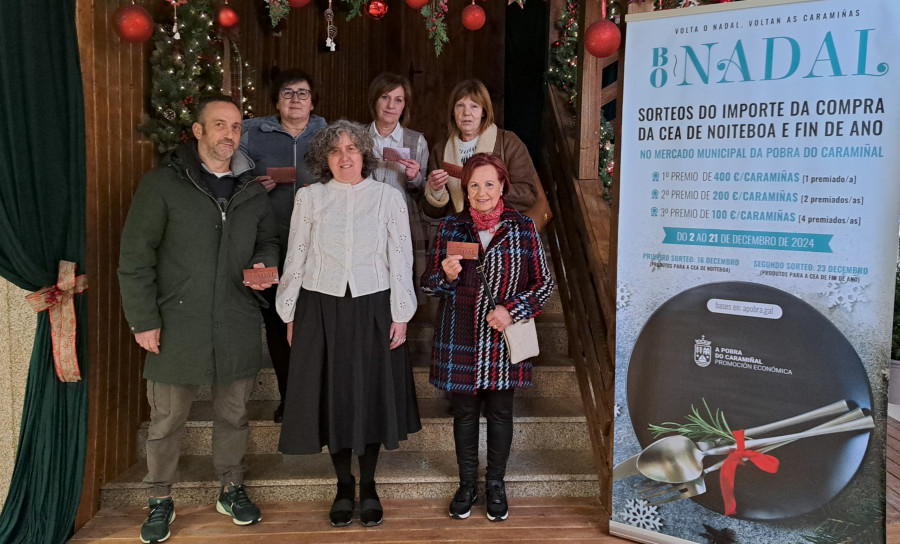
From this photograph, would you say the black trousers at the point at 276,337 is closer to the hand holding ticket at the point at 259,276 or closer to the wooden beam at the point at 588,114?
the hand holding ticket at the point at 259,276

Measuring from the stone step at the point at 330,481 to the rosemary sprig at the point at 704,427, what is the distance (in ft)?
1.90

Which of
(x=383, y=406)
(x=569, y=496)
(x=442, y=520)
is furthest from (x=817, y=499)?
(x=383, y=406)

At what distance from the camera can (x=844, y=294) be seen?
205cm

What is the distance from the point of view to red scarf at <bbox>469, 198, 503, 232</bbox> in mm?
2512

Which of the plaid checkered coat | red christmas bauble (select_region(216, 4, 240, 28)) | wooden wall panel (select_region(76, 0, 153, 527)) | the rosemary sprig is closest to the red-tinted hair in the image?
the plaid checkered coat

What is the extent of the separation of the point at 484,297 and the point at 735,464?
1061 mm

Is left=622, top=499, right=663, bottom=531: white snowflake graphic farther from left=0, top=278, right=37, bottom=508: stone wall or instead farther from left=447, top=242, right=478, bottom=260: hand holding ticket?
left=0, top=278, right=37, bottom=508: stone wall

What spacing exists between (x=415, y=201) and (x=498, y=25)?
11.1 feet

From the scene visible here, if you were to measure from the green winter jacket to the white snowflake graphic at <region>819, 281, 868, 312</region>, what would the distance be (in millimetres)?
1972

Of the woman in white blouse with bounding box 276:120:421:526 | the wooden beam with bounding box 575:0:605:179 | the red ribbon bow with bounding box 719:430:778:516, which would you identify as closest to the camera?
the red ribbon bow with bounding box 719:430:778:516

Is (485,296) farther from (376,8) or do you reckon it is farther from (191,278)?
(376,8)

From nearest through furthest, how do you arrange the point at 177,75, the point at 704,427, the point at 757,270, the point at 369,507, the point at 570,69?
the point at 757,270 → the point at 704,427 → the point at 369,507 → the point at 177,75 → the point at 570,69

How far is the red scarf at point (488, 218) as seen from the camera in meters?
2.51

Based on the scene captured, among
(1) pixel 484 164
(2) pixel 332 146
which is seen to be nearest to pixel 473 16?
(1) pixel 484 164
